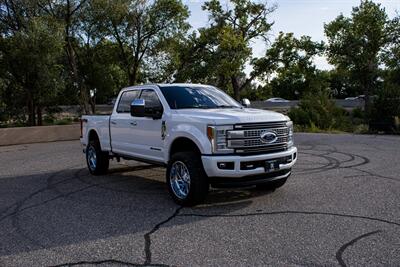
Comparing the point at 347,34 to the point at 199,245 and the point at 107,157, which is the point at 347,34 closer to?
the point at 107,157

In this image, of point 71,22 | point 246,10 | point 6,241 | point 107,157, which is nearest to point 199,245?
point 6,241

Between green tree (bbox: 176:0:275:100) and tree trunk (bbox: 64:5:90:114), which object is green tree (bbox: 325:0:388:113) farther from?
tree trunk (bbox: 64:5:90:114)

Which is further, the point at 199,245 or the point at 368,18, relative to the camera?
the point at 368,18

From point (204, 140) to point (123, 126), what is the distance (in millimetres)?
2750

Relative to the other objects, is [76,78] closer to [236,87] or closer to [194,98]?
[236,87]

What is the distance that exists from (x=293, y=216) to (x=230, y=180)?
1039 millimetres

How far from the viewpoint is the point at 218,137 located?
6.44 meters

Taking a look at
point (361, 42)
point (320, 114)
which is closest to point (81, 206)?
point (320, 114)

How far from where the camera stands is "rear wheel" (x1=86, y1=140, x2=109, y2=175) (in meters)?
9.84

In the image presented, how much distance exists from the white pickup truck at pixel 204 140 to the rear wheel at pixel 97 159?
5.09 feet

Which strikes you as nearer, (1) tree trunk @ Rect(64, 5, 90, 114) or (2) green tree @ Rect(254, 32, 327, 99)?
(1) tree trunk @ Rect(64, 5, 90, 114)

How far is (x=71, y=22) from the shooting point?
2809cm

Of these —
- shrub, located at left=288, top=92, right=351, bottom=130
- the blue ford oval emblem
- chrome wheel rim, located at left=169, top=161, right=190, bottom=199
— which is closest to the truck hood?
the blue ford oval emblem

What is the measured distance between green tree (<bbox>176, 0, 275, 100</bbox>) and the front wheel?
90.0 feet
